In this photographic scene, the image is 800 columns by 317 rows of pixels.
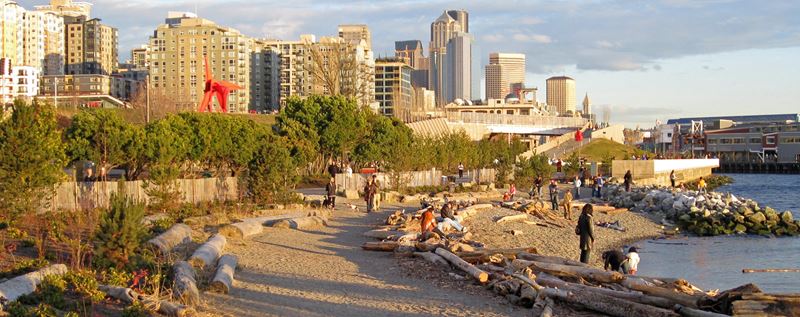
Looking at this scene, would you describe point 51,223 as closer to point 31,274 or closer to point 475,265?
point 31,274

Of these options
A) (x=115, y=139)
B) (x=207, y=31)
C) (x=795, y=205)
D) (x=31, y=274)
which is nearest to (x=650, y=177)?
(x=795, y=205)

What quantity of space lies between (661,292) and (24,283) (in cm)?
1072

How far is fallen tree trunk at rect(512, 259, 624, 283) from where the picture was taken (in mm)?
18094

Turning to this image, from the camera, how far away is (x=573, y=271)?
61.4 feet

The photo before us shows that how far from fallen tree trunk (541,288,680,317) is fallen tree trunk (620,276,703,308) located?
23.9 inches

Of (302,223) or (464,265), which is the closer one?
(464,265)

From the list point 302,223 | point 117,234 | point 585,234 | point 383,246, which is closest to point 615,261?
point 585,234

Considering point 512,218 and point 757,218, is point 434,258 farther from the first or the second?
point 757,218

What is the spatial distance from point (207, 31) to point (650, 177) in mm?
125773

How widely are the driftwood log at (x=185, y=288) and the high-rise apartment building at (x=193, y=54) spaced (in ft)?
543

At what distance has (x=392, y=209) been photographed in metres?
39.8

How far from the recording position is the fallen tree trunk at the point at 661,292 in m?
15.7

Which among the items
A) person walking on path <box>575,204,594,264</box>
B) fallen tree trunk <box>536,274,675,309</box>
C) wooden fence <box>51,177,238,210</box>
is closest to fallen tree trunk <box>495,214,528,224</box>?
wooden fence <box>51,177,238,210</box>

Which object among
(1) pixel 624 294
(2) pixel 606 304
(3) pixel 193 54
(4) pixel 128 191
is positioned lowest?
(2) pixel 606 304
